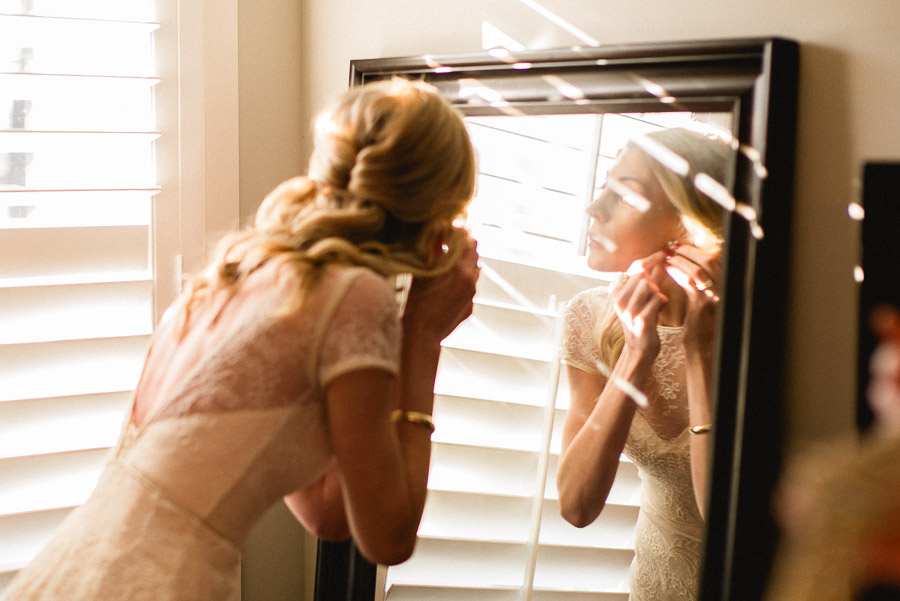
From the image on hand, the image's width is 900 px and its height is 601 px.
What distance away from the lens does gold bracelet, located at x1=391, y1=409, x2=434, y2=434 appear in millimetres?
1019

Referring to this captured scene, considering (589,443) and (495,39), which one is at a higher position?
(495,39)

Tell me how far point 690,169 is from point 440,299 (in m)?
0.35

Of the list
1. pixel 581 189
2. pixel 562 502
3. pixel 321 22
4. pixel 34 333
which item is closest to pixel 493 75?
pixel 581 189

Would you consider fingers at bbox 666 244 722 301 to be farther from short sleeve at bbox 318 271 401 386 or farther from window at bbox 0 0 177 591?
window at bbox 0 0 177 591

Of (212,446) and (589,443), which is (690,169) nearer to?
(589,443)

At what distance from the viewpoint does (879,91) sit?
83 centimetres

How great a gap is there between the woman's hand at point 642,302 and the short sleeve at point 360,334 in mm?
303

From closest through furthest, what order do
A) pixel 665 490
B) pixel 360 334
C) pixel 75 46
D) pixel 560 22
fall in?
pixel 360 334
pixel 665 490
pixel 560 22
pixel 75 46

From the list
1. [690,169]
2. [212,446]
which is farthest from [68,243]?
[690,169]

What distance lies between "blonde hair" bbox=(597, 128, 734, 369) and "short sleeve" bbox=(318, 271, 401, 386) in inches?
14.3

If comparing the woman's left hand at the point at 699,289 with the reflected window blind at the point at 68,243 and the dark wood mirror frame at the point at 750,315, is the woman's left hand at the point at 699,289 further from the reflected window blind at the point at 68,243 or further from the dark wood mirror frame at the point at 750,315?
the reflected window blind at the point at 68,243

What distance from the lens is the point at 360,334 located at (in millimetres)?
862

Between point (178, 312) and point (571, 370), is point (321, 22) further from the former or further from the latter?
point (571, 370)

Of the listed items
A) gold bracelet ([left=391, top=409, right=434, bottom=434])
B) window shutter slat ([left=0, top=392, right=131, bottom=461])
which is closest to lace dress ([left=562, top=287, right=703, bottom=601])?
gold bracelet ([left=391, top=409, right=434, bottom=434])
